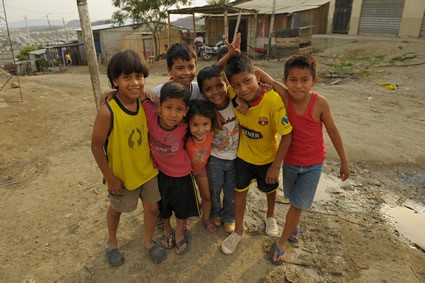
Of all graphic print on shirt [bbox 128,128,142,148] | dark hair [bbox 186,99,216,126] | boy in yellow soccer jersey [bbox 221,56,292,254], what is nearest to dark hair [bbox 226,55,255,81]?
boy in yellow soccer jersey [bbox 221,56,292,254]

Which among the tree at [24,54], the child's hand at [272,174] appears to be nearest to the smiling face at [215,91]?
the child's hand at [272,174]

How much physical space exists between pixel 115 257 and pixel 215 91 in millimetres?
1412

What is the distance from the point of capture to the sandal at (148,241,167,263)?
214cm

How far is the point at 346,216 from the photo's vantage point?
105 inches

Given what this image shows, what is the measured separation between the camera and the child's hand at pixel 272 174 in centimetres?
200

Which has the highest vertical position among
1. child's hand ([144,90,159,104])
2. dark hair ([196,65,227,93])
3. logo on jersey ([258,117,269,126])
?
dark hair ([196,65,227,93])

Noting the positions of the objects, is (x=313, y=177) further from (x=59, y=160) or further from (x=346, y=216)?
(x=59, y=160)

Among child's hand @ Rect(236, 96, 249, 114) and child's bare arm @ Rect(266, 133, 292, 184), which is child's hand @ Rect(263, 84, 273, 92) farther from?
child's bare arm @ Rect(266, 133, 292, 184)

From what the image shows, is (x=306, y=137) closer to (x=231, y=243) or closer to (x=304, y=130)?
(x=304, y=130)

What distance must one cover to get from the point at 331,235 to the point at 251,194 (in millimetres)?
868

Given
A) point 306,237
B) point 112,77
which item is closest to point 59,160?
point 112,77

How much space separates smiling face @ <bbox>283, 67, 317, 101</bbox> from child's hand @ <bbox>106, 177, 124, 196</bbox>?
126cm

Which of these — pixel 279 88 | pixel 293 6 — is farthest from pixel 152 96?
pixel 293 6

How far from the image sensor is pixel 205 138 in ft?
6.77
